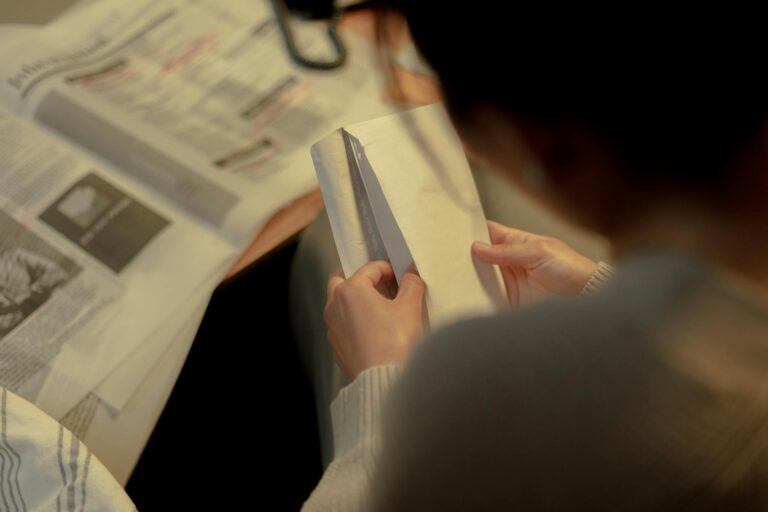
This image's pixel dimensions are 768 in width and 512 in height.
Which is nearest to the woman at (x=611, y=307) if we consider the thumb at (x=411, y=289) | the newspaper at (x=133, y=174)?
the thumb at (x=411, y=289)

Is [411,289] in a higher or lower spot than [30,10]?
lower

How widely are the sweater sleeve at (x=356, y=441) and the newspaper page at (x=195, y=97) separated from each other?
0.68 feet

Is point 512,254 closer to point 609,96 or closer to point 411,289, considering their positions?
point 411,289

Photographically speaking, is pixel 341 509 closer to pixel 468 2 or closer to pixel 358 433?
pixel 358 433

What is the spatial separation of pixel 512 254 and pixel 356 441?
186mm

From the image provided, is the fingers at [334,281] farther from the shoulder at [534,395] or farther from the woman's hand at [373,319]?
the shoulder at [534,395]

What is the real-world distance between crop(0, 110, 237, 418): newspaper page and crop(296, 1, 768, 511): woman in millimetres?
266

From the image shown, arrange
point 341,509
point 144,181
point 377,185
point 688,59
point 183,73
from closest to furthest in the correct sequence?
1. point 688,59
2. point 341,509
3. point 377,185
4. point 144,181
5. point 183,73

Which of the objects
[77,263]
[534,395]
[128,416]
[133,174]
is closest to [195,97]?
[133,174]

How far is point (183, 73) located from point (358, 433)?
0.47 metres

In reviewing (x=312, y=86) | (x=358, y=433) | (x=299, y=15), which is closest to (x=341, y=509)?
(x=358, y=433)

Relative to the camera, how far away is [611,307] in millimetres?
301

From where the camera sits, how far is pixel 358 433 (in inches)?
16.9

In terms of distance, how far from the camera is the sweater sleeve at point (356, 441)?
412 millimetres
